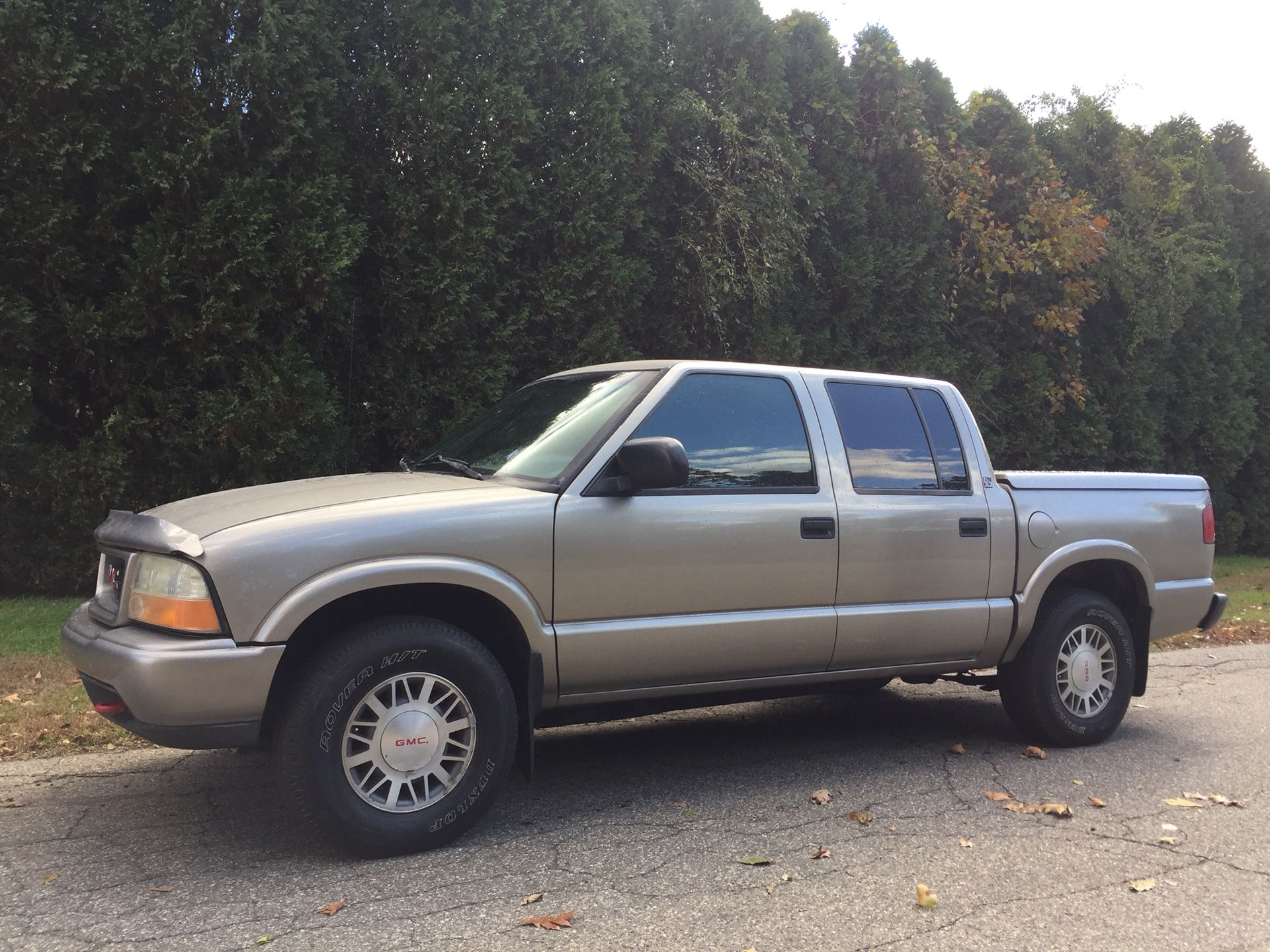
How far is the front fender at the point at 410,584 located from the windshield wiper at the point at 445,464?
66 cm

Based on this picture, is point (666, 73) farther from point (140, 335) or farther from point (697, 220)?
point (140, 335)

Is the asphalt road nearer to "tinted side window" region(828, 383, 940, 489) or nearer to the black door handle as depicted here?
the black door handle

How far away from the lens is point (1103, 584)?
626cm

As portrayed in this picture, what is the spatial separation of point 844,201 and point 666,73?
8.66 feet

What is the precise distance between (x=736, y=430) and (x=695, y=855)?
6.17ft

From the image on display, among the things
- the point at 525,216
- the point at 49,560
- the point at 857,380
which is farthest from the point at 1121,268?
the point at 49,560

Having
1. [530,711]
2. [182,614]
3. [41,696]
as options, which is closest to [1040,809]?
[530,711]

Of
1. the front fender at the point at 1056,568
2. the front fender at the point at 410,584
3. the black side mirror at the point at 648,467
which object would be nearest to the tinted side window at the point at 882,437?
the front fender at the point at 1056,568

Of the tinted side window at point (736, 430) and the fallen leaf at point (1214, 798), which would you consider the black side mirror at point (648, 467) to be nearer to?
the tinted side window at point (736, 430)

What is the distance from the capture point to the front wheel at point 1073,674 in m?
5.72

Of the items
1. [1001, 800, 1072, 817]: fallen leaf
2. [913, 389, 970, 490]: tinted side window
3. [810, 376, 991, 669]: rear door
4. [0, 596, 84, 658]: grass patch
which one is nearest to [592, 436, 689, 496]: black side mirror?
[810, 376, 991, 669]: rear door

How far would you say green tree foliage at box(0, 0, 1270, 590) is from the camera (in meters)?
8.09

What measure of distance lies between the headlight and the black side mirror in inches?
60.7

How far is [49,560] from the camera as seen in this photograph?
851cm
